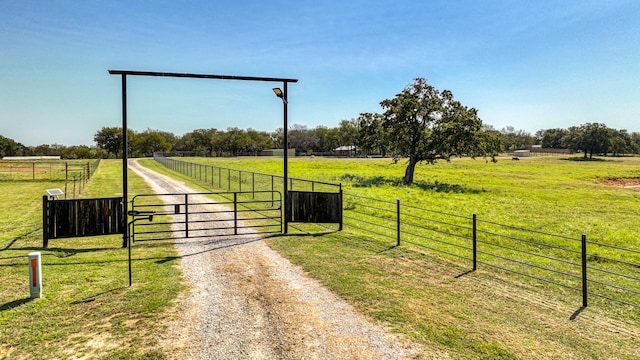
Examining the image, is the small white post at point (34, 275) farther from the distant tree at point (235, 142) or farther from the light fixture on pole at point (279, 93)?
the distant tree at point (235, 142)

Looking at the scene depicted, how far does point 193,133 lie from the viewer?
129m

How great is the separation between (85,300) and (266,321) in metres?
3.61

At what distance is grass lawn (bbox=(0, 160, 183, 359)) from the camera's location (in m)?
5.50

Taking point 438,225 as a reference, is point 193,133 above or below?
above

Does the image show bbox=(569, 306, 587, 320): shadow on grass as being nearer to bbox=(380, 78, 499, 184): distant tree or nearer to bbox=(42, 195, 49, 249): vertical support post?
bbox=(42, 195, 49, 249): vertical support post

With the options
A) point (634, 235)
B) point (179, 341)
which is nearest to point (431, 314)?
Answer: point (179, 341)

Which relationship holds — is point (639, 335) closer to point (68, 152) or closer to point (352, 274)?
point (352, 274)

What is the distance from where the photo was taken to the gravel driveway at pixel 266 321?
17.6 feet

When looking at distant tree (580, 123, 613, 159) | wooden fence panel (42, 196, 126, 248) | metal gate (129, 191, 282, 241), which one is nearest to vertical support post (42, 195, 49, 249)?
wooden fence panel (42, 196, 126, 248)

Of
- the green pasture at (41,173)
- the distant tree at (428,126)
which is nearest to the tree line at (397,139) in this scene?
the distant tree at (428,126)

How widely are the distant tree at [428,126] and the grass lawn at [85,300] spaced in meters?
27.2

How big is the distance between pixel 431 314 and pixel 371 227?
27.6 feet

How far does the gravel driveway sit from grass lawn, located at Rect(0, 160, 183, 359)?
43 centimetres

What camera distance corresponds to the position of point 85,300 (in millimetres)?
7137
